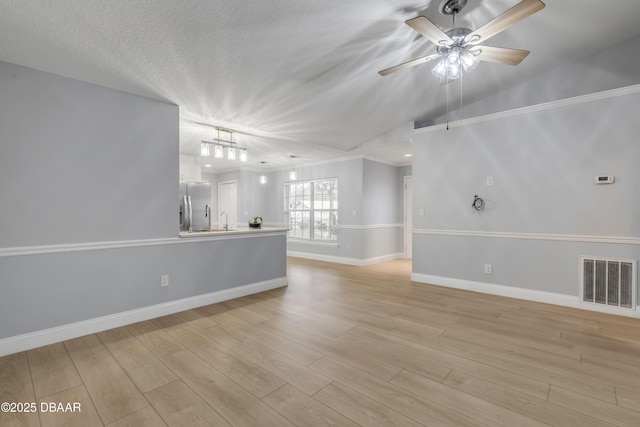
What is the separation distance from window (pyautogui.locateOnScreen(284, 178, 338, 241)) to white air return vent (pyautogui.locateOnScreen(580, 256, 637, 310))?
14.8ft

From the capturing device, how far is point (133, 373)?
6.84ft

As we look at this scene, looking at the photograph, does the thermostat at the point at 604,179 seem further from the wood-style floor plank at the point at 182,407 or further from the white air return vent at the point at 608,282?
the wood-style floor plank at the point at 182,407

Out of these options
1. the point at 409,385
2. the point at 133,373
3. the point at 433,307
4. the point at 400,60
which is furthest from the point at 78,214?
the point at 433,307

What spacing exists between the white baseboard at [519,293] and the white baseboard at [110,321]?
294 cm

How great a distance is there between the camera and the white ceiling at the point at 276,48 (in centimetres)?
207

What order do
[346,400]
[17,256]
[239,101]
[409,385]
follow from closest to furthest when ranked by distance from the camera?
1. [346,400]
2. [409,385]
3. [17,256]
4. [239,101]

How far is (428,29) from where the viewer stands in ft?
6.75

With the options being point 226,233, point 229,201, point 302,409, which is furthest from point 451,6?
point 229,201

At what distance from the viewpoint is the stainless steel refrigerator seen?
4102mm

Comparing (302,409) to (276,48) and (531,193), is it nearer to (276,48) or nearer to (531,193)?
(276,48)

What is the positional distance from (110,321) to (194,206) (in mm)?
1826

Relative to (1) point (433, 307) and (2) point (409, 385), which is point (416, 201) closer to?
(1) point (433, 307)

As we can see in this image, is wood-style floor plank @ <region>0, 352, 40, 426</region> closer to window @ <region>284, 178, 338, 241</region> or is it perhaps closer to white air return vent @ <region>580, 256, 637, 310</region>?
white air return vent @ <region>580, 256, 637, 310</region>

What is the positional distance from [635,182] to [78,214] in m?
6.03
